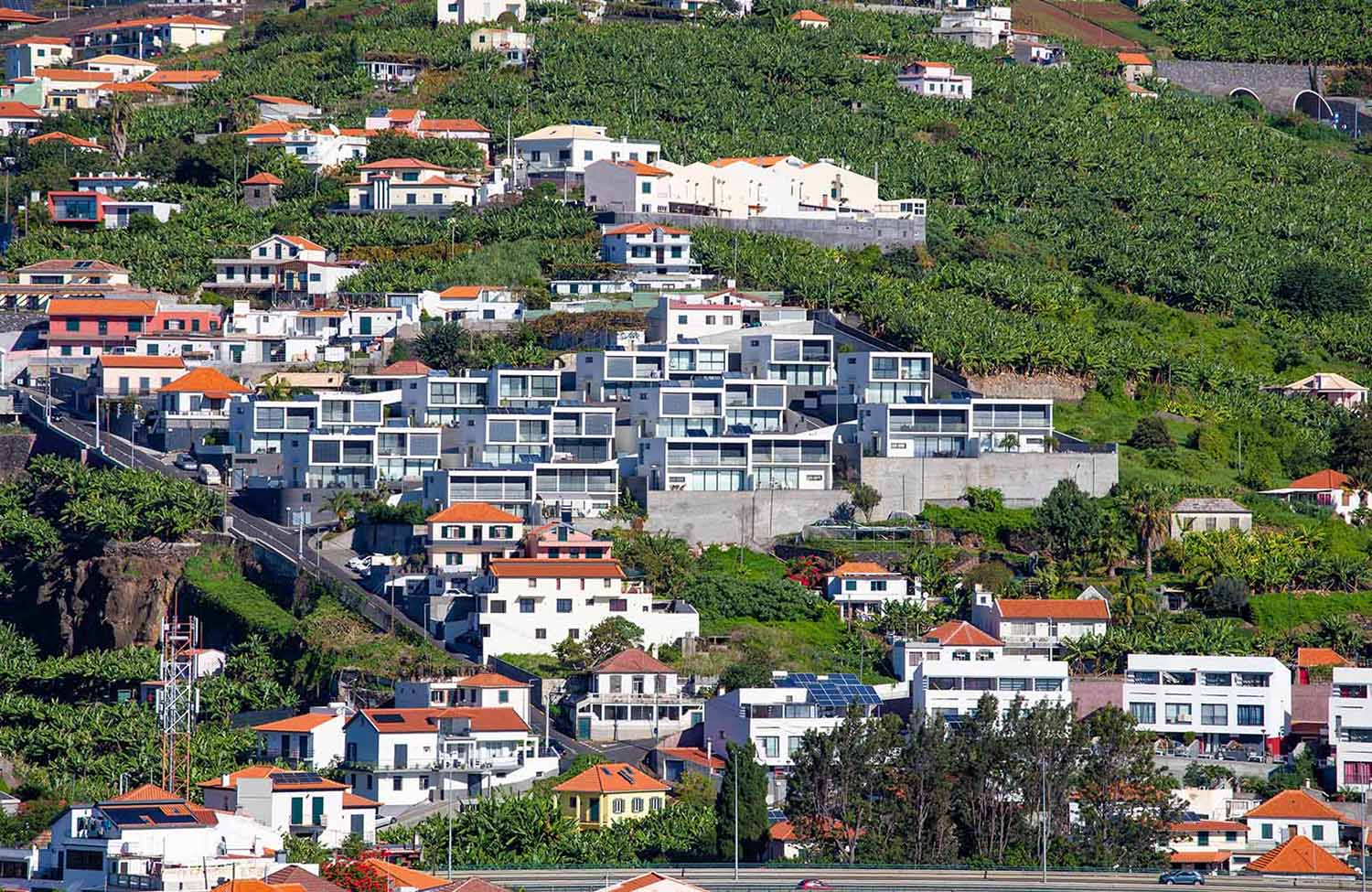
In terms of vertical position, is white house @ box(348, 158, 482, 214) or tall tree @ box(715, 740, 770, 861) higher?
white house @ box(348, 158, 482, 214)

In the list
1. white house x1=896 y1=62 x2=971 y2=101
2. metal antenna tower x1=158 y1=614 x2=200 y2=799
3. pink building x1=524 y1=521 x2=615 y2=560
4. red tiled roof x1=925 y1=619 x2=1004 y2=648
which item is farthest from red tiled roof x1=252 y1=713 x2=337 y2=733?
white house x1=896 y1=62 x2=971 y2=101

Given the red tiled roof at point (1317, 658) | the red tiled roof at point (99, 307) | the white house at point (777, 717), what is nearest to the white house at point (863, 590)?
the white house at point (777, 717)

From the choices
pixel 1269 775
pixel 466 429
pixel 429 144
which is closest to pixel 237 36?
pixel 429 144

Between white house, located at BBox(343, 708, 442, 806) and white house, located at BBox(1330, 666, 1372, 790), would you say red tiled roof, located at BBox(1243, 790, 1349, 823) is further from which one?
white house, located at BBox(343, 708, 442, 806)

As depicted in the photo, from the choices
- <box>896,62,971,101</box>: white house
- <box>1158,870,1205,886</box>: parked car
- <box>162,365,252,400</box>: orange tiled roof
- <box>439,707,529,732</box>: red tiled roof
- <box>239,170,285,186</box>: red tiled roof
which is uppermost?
<box>896,62,971,101</box>: white house

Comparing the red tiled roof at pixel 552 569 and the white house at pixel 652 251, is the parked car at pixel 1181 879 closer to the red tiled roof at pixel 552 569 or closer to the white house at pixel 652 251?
the red tiled roof at pixel 552 569
